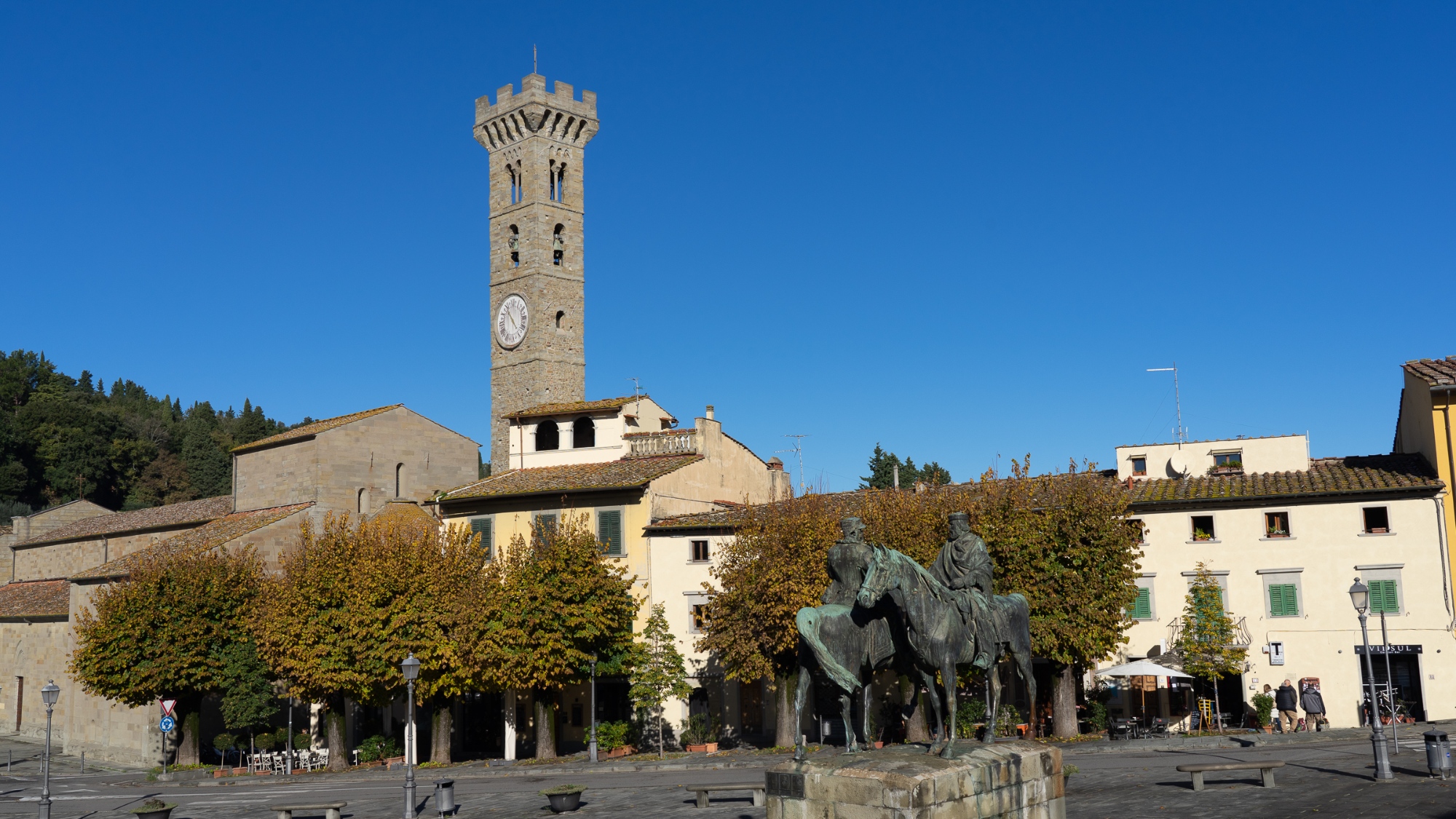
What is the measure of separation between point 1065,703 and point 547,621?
644 inches

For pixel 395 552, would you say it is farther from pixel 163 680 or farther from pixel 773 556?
pixel 773 556

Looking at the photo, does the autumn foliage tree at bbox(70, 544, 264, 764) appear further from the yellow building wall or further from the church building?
the yellow building wall

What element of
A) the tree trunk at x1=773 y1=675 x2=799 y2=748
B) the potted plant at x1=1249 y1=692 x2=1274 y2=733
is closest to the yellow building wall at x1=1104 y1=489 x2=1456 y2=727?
the potted plant at x1=1249 y1=692 x2=1274 y2=733

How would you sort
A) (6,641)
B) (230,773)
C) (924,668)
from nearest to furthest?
(924,668), (230,773), (6,641)

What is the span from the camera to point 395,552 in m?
40.8

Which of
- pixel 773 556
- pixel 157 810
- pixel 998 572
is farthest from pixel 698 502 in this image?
pixel 157 810

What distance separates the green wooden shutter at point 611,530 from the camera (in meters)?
44.4

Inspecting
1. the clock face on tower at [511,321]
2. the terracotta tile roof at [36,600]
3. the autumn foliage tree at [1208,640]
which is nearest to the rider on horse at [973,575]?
the autumn foliage tree at [1208,640]

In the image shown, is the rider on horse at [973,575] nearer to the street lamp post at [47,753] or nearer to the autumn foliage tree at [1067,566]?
the autumn foliage tree at [1067,566]

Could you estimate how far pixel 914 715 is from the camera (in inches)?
1373

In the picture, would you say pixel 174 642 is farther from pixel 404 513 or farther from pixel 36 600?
pixel 36 600

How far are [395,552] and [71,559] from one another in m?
34.1

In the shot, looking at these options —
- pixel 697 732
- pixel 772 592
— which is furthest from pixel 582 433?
pixel 772 592

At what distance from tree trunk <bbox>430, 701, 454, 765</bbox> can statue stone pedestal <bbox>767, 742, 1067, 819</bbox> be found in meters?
28.8
